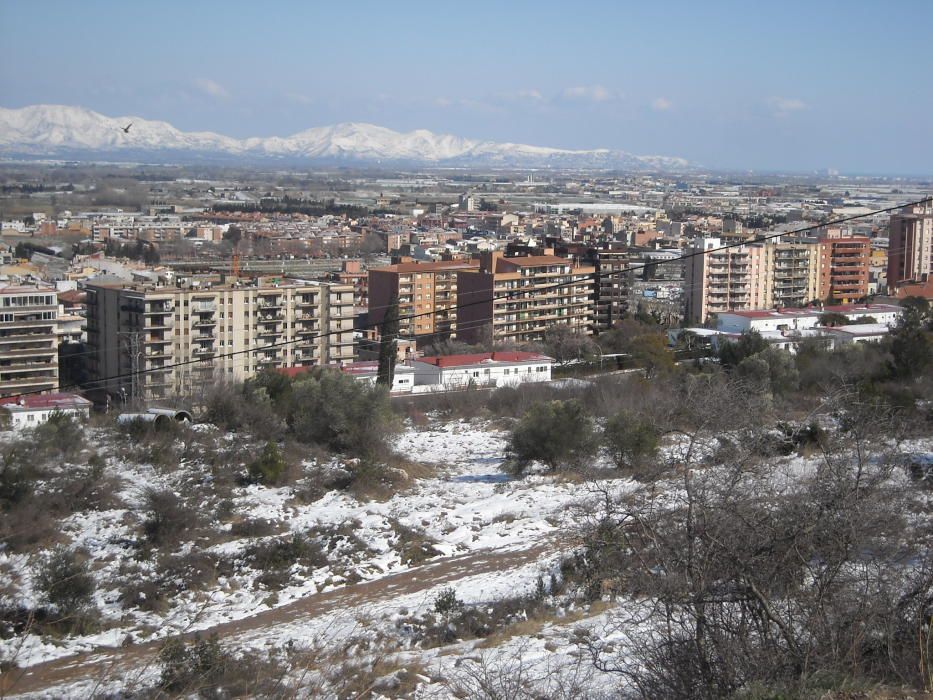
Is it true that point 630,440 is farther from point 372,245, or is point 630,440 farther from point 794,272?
point 372,245

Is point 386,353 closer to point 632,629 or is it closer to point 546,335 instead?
point 546,335

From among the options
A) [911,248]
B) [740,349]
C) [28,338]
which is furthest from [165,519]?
[911,248]

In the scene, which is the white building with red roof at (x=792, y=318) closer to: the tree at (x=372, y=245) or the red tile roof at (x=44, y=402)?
the red tile roof at (x=44, y=402)

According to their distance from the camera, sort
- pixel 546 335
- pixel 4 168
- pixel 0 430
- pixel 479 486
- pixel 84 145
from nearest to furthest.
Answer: pixel 479 486 < pixel 0 430 < pixel 546 335 < pixel 4 168 < pixel 84 145

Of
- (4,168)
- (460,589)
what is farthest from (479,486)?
(4,168)

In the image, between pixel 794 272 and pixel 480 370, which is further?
pixel 794 272

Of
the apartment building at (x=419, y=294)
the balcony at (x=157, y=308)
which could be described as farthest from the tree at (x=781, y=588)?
the apartment building at (x=419, y=294)
